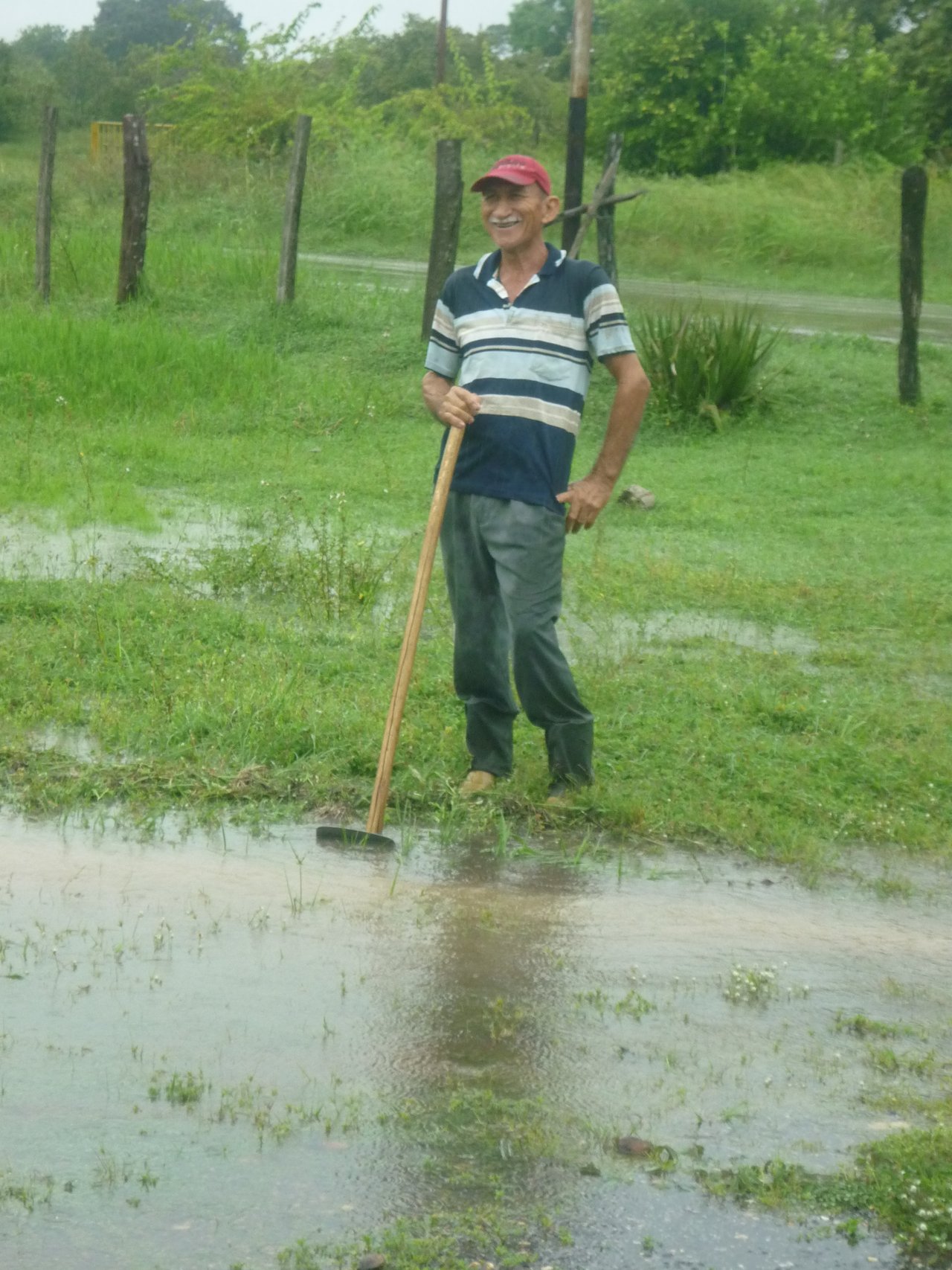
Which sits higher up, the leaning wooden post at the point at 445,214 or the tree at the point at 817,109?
the tree at the point at 817,109

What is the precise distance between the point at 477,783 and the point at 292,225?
1161 cm

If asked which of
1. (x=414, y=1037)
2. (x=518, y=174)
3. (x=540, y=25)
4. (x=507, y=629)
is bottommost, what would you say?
(x=414, y=1037)

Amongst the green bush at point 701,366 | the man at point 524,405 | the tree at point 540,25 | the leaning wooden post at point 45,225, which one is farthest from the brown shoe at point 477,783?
the tree at point 540,25

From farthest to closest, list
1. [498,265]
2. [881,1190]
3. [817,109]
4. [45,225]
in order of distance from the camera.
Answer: [817,109] < [45,225] < [498,265] < [881,1190]

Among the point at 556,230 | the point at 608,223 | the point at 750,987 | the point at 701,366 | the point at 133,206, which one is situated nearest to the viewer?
the point at 750,987

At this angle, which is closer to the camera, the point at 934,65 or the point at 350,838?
the point at 350,838

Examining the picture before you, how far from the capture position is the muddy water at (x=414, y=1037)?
3057 mm

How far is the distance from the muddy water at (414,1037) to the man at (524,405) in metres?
0.78

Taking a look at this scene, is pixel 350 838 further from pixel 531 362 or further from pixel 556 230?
pixel 556 230

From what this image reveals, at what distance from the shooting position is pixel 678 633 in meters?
7.71

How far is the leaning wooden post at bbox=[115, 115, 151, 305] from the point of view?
15.6m

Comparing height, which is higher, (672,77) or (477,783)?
(672,77)

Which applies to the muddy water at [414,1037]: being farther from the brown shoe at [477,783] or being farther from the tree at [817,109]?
the tree at [817,109]

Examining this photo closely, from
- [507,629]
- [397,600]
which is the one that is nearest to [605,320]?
[507,629]
